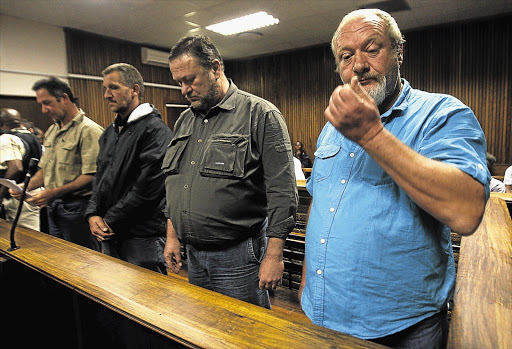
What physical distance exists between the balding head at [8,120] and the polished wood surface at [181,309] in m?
2.34

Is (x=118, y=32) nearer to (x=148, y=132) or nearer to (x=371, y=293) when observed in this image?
(x=148, y=132)

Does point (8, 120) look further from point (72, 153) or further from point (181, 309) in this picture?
point (181, 309)

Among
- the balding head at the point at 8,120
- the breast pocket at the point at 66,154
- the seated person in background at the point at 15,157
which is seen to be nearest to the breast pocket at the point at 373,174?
the breast pocket at the point at 66,154

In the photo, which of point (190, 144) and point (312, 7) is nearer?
point (190, 144)

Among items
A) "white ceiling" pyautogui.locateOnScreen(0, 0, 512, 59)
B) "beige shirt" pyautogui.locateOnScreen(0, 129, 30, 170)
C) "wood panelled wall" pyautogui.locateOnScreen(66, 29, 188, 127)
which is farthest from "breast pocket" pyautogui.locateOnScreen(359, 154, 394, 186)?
"wood panelled wall" pyautogui.locateOnScreen(66, 29, 188, 127)

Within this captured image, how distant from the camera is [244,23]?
233 inches

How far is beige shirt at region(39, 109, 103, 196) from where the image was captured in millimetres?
2295

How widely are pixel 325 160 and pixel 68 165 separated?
6.39ft

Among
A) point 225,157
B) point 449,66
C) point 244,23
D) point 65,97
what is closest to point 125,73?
point 65,97

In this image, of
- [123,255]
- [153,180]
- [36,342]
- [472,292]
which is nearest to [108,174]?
[153,180]

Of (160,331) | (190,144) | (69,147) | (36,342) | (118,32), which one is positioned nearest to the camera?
(160,331)

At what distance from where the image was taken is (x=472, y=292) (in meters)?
0.99

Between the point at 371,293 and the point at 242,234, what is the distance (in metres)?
0.66

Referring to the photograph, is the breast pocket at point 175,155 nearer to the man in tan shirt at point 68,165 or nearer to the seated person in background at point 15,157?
the man in tan shirt at point 68,165
